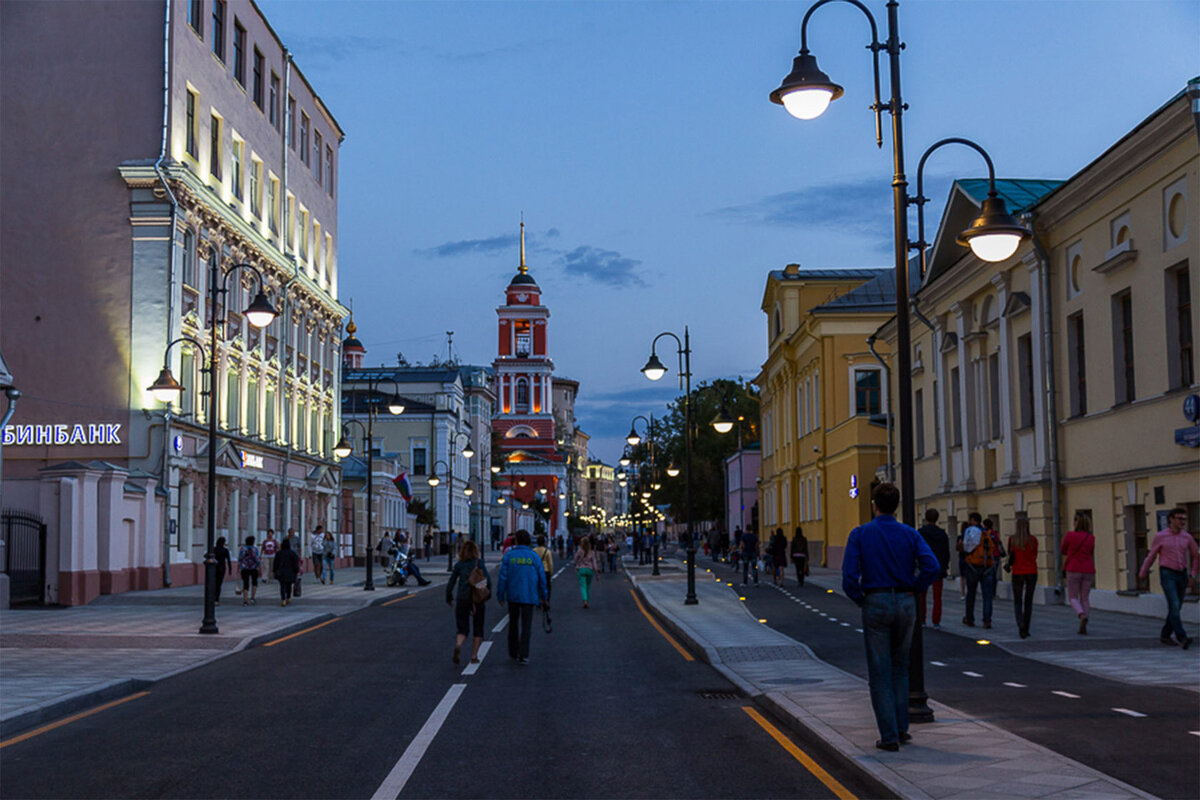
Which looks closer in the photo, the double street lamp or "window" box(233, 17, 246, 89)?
the double street lamp

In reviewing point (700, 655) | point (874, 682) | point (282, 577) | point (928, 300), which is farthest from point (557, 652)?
point (928, 300)

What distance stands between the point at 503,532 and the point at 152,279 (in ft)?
303

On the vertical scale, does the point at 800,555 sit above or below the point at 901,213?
below

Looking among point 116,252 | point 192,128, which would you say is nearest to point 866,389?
point 192,128

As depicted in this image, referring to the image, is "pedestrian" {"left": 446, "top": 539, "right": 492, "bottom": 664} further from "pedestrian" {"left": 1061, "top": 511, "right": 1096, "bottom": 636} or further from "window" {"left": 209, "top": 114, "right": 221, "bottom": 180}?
"window" {"left": 209, "top": 114, "right": 221, "bottom": 180}

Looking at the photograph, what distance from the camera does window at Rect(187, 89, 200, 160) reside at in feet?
128

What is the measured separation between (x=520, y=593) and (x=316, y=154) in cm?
4426

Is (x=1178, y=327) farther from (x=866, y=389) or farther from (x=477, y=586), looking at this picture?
(x=866, y=389)

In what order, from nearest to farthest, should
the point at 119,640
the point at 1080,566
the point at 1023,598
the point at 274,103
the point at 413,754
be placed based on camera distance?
1. the point at 413,754
2. the point at 1080,566
3. the point at 1023,598
4. the point at 119,640
5. the point at 274,103

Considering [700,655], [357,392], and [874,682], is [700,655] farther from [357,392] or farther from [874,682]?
[357,392]

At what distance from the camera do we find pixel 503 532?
127m

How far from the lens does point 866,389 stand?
51.7 m

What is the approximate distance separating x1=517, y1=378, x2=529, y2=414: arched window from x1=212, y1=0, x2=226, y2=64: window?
9904 centimetres

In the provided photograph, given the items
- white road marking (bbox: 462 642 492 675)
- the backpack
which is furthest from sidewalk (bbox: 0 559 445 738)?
the backpack
